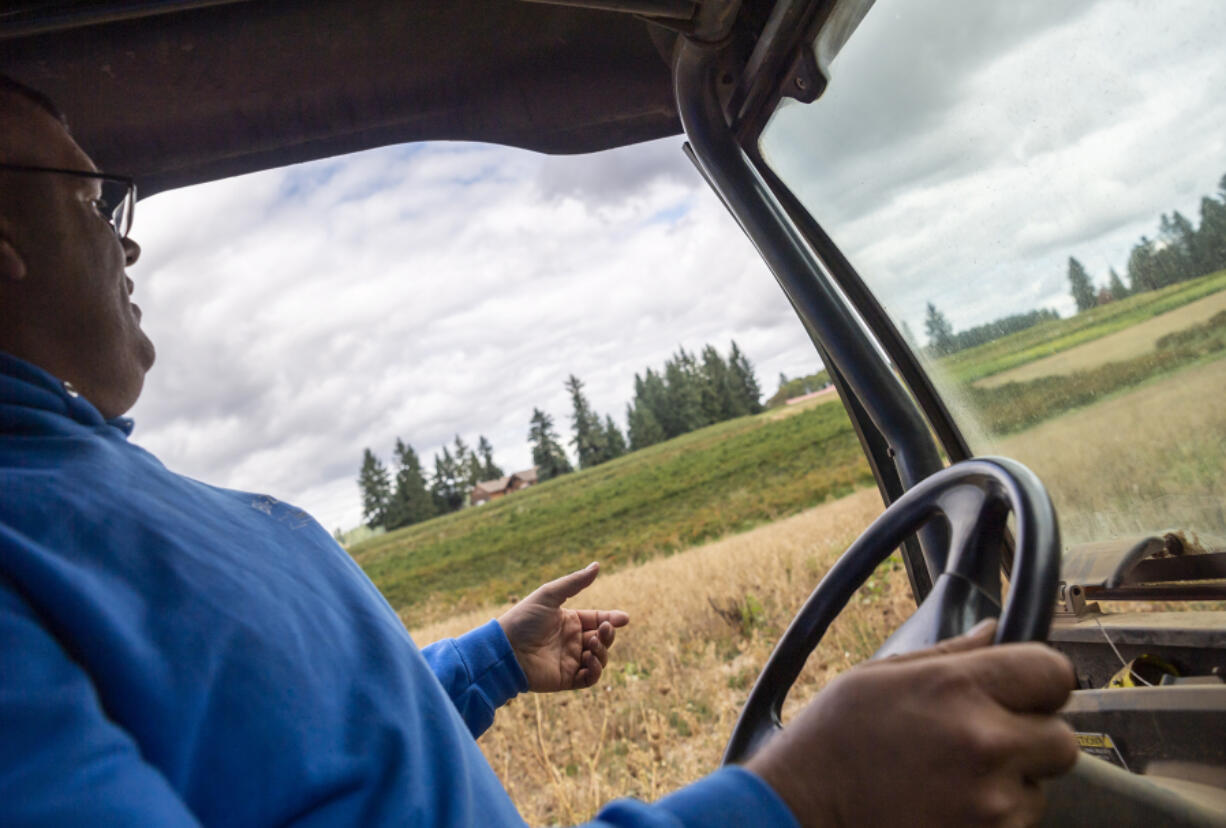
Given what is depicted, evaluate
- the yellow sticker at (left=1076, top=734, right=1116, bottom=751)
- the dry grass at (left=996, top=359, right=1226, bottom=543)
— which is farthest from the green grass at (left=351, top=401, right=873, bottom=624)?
the yellow sticker at (left=1076, top=734, right=1116, bottom=751)

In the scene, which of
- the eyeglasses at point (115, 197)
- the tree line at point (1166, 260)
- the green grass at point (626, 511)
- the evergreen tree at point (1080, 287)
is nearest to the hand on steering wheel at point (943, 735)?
the tree line at point (1166, 260)

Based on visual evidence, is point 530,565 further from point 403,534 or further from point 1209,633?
point 1209,633

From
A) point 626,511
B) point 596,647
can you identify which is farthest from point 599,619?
point 626,511

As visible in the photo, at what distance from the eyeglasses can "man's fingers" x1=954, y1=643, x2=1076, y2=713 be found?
4.35 ft

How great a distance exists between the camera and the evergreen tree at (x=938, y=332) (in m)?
1.74

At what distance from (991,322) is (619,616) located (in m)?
0.97

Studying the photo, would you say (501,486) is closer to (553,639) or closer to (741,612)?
(741,612)

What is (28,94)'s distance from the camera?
1.27 metres

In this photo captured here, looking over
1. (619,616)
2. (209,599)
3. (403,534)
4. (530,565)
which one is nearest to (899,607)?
(619,616)

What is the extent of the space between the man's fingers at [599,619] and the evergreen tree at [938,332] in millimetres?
876

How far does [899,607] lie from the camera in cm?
627

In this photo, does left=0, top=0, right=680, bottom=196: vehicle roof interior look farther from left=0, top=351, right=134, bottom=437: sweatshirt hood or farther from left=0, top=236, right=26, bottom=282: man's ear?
left=0, top=351, right=134, bottom=437: sweatshirt hood

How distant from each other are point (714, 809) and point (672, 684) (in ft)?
20.2

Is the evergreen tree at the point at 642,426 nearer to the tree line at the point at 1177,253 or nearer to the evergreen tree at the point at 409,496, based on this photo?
the evergreen tree at the point at 409,496
